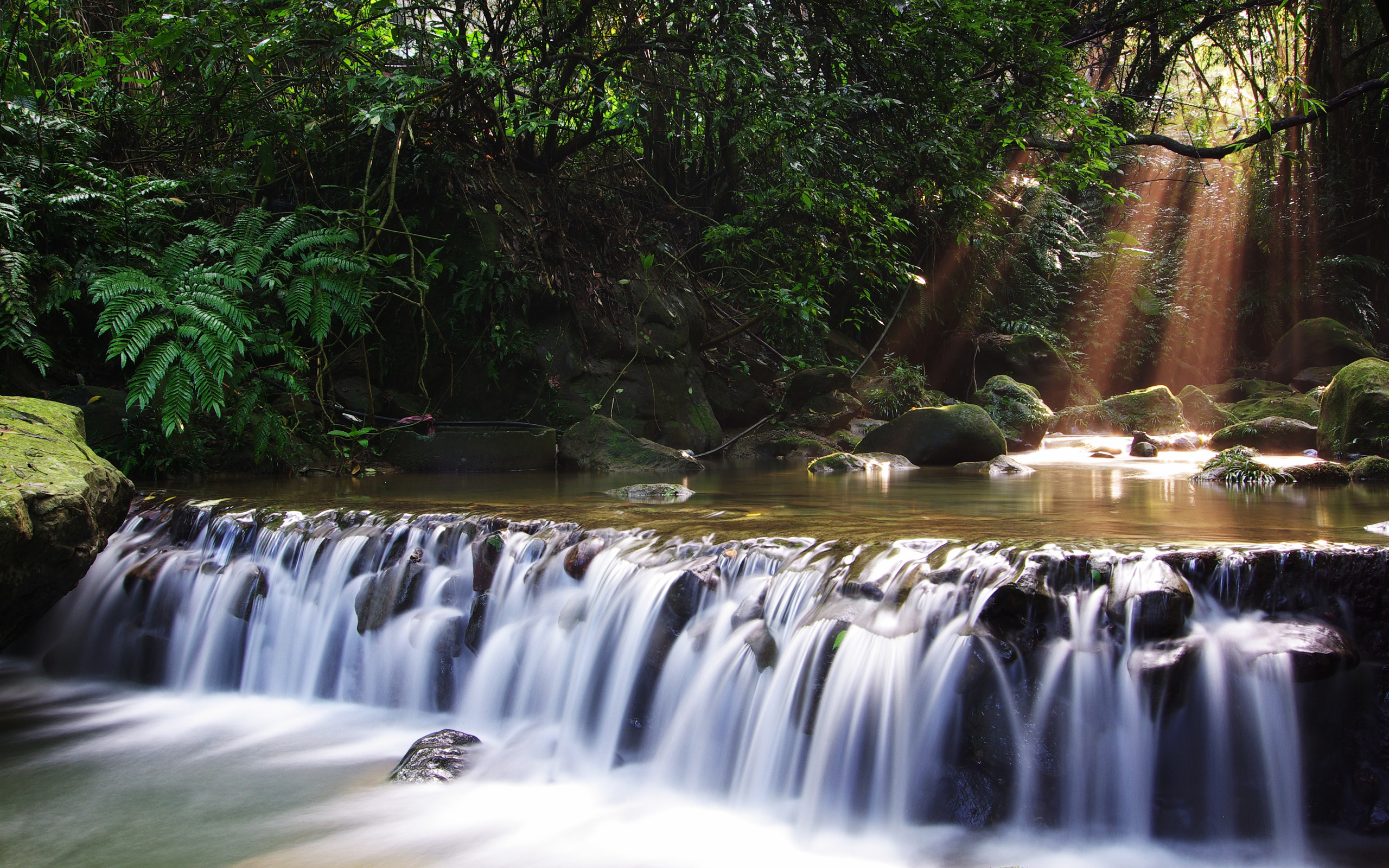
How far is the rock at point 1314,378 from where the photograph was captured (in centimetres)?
1612

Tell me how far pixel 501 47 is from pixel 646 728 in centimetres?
752

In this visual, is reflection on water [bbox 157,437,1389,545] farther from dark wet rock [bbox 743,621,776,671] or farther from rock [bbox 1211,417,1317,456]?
rock [bbox 1211,417,1317,456]

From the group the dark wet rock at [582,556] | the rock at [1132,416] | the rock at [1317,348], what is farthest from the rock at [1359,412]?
the rock at [1317,348]

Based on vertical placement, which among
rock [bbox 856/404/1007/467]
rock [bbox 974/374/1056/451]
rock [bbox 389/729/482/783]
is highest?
rock [bbox 974/374/1056/451]

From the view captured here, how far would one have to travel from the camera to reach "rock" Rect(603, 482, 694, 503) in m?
5.56

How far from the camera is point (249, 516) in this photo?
4.78 m

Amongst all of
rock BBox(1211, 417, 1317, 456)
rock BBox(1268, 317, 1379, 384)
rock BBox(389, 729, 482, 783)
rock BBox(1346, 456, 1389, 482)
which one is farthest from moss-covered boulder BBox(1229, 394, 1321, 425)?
rock BBox(389, 729, 482, 783)

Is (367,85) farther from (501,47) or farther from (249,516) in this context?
(249,516)

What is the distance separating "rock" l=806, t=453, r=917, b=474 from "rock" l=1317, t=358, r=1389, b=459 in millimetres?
4216

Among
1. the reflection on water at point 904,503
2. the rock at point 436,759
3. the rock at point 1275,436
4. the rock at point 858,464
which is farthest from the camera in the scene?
the rock at point 1275,436

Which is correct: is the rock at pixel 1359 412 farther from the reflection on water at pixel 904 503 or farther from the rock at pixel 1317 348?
the rock at pixel 1317 348

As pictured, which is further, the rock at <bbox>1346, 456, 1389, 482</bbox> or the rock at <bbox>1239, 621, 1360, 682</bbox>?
the rock at <bbox>1346, 456, 1389, 482</bbox>

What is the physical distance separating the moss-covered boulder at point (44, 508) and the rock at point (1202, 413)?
14.1m

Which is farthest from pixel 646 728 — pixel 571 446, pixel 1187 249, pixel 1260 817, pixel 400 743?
pixel 1187 249
